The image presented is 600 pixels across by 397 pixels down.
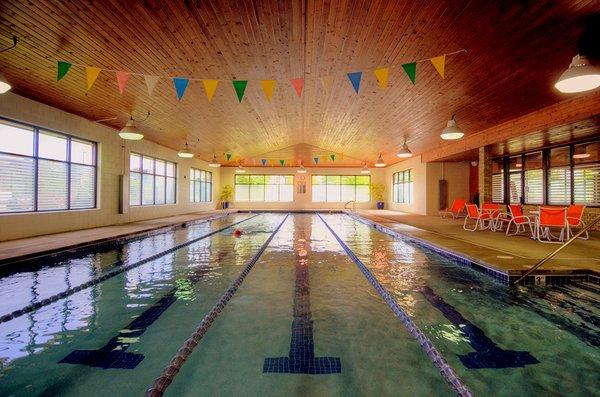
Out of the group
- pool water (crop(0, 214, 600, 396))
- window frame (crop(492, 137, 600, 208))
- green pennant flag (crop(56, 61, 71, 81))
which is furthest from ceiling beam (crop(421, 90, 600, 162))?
green pennant flag (crop(56, 61, 71, 81))

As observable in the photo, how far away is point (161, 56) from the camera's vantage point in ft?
15.9

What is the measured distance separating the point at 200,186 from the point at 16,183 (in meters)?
10.7

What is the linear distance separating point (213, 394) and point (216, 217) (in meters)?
12.3

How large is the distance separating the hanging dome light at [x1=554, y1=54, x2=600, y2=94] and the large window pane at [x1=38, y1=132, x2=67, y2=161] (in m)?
9.58

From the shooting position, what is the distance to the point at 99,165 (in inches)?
333

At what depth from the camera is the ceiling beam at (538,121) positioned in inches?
220

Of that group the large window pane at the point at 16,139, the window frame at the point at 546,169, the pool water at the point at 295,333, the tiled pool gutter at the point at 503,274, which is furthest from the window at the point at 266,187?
the pool water at the point at 295,333

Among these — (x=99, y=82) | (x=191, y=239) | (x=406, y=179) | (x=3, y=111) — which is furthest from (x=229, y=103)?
(x=406, y=179)

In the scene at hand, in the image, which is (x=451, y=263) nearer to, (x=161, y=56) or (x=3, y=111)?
(x=161, y=56)

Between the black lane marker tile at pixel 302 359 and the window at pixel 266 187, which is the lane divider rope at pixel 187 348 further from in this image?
the window at pixel 266 187

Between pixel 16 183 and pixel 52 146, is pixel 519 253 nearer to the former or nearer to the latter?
pixel 16 183

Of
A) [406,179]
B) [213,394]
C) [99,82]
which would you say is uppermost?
[99,82]

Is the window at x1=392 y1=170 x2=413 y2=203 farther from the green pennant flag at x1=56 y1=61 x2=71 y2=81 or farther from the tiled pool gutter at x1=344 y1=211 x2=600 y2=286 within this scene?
the green pennant flag at x1=56 y1=61 x2=71 y2=81

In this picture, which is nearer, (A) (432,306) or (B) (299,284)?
(A) (432,306)
